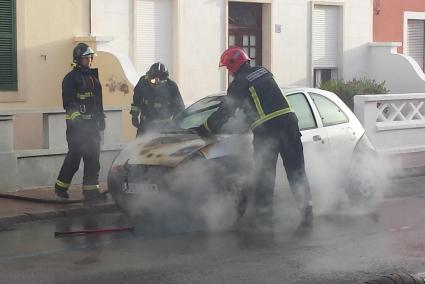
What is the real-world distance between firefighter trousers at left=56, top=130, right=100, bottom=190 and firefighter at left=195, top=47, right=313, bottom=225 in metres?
2.14

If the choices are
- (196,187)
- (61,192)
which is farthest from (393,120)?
(196,187)

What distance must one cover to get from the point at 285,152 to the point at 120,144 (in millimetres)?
4003

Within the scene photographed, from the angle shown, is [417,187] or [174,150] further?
[417,187]

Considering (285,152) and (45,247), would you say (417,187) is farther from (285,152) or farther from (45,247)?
(45,247)

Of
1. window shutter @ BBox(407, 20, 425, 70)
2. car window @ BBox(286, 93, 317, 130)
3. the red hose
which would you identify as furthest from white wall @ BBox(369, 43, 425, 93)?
the red hose

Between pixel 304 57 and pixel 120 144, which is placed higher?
pixel 304 57

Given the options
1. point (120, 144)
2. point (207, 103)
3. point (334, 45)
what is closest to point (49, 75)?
point (120, 144)

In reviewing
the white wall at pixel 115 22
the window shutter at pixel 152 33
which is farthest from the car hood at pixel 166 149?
the window shutter at pixel 152 33

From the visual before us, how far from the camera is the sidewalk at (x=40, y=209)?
9.78 meters

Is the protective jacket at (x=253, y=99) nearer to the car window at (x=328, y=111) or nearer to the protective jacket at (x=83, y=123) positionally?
the car window at (x=328, y=111)

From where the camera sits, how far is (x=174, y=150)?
898cm

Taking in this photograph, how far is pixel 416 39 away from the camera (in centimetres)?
2162

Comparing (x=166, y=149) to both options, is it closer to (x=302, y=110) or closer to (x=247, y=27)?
(x=302, y=110)

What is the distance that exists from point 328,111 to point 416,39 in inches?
462
